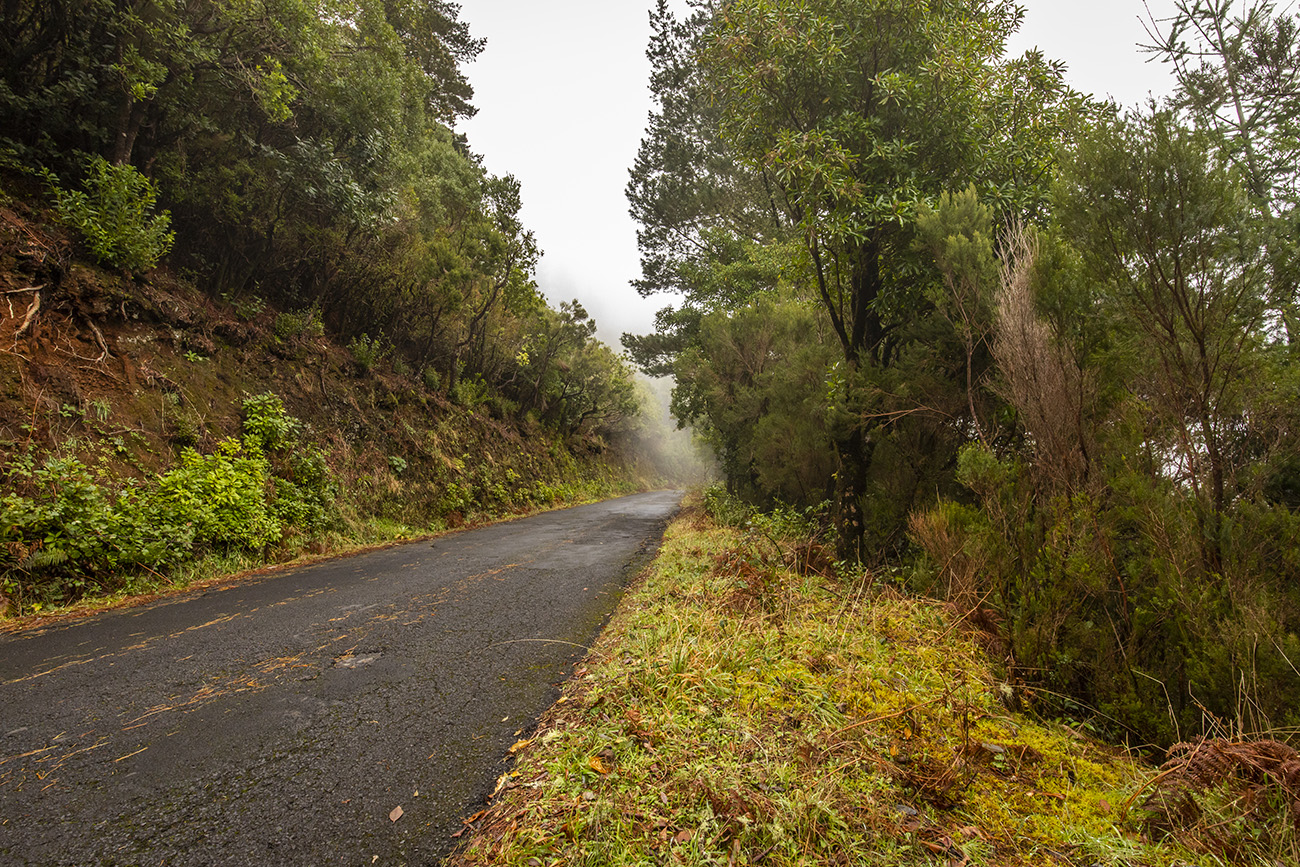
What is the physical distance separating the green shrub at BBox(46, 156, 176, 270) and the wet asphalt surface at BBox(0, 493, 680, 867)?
5.41 m

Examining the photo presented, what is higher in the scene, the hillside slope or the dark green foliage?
the dark green foliage

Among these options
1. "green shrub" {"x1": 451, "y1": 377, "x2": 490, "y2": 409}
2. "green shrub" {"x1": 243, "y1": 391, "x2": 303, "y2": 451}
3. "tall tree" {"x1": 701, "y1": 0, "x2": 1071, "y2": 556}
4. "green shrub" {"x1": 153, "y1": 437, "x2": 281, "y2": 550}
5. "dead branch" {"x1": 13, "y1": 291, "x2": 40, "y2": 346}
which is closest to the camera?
"tall tree" {"x1": 701, "y1": 0, "x2": 1071, "y2": 556}

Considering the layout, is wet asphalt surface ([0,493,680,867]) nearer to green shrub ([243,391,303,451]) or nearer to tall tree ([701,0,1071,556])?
green shrub ([243,391,303,451])

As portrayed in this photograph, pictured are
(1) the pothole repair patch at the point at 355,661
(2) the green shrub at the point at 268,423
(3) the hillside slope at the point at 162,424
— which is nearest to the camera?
(1) the pothole repair patch at the point at 355,661

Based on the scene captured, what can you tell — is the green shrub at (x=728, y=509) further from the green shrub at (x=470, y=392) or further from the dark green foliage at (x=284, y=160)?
the dark green foliage at (x=284, y=160)

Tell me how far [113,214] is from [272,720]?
819 centimetres

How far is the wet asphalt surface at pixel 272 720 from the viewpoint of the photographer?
1.84 meters

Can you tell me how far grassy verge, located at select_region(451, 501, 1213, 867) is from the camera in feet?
5.50

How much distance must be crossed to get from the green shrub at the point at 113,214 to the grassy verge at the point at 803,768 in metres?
8.84

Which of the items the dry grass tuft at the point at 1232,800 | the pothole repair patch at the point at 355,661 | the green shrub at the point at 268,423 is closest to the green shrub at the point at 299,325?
the green shrub at the point at 268,423

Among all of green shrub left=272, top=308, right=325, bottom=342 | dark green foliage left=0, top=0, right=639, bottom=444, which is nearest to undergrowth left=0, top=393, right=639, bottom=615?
green shrub left=272, top=308, right=325, bottom=342

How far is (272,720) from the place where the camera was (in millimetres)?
2627

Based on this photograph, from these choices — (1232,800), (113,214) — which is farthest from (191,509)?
(1232,800)

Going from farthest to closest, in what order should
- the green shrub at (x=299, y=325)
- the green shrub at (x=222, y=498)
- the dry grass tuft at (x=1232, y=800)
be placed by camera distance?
1. the green shrub at (x=299, y=325)
2. the green shrub at (x=222, y=498)
3. the dry grass tuft at (x=1232, y=800)
